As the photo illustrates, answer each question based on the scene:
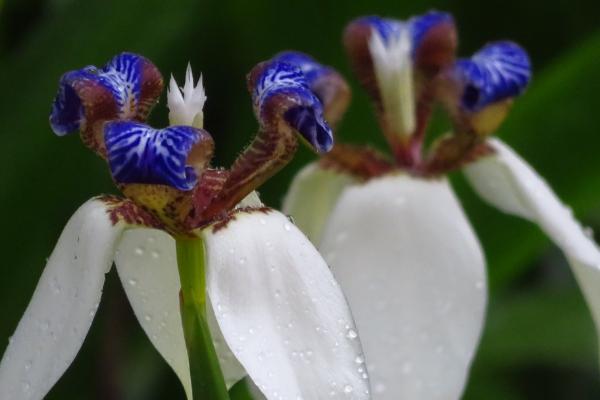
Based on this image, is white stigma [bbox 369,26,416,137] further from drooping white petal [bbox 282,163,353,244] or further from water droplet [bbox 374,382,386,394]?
water droplet [bbox 374,382,386,394]

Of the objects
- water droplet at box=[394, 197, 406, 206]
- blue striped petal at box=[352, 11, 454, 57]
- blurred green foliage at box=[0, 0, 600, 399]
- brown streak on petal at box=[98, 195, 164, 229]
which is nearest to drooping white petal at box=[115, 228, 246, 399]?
brown streak on petal at box=[98, 195, 164, 229]

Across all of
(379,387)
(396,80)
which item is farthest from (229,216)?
(396,80)

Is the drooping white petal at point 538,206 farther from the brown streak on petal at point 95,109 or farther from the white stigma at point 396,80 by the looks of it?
the brown streak on petal at point 95,109

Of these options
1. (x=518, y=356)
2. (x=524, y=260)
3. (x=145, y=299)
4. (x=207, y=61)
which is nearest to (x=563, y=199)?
(x=524, y=260)

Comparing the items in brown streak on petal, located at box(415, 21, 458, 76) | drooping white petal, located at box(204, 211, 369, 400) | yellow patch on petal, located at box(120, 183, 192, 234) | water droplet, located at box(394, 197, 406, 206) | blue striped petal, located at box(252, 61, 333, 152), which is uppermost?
blue striped petal, located at box(252, 61, 333, 152)

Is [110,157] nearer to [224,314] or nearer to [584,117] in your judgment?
[224,314]

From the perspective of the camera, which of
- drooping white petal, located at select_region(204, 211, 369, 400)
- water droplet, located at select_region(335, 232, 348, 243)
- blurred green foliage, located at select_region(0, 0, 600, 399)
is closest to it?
drooping white petal, located at select_region(204, 211, 369, 400)
